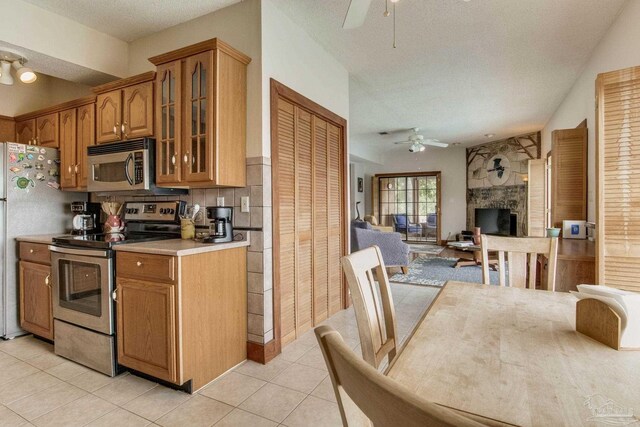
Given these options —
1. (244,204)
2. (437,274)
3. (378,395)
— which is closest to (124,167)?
(244,204)

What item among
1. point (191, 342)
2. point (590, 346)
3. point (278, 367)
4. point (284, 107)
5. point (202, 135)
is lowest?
point (278, 367)

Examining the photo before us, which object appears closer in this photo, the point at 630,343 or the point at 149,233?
the point at 630,343

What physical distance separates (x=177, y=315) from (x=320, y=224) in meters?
1.55

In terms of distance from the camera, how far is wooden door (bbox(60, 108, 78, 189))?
3.01 metres

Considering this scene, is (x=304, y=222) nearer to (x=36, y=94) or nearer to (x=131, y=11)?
(x=131, y=11)

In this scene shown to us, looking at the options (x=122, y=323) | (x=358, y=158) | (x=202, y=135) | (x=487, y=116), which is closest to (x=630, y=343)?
(x=202, y=135)

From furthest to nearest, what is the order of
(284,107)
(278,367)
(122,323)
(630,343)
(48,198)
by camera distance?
(48,198) → (284,107) → (278,367) → (122,323) → (630,343)

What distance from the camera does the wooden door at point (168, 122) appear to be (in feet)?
7.56

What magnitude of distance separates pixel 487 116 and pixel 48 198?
19.8ft

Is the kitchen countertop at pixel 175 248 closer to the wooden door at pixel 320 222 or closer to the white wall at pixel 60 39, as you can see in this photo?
the wooden door at pixel 320 222

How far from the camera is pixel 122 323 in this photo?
211 cm

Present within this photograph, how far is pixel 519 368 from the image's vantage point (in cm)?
81

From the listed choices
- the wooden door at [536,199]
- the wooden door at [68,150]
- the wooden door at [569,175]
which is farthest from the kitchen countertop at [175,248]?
the wooden door at [536,199]

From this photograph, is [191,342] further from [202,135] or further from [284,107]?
[284,107]
